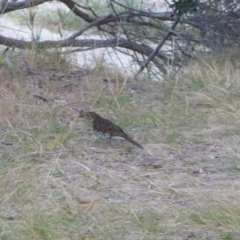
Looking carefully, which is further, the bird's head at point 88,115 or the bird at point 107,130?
the bird's head at point 88,115

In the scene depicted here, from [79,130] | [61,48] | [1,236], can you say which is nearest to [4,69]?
[61,48]

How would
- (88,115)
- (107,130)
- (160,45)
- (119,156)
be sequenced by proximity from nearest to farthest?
1. (119,156)
2. (107,130)
3. (88,115)
4. (160,45)

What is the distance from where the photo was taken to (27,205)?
4039 mm

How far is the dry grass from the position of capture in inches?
149

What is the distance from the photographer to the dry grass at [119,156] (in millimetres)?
3789

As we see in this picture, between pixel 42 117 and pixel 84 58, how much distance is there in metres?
1.64

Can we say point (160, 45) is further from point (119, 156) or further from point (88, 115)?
point (119, 156)

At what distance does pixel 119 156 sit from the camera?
4824 millimetres

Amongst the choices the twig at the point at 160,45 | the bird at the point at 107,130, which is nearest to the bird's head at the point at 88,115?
the bird at the point at 107,130

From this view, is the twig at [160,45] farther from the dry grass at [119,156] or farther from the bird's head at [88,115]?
the bird's head at [88,115]

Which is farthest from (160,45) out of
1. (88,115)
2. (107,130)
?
(107,130)

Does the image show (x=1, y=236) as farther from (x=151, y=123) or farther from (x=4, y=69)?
(x=4, y=69)

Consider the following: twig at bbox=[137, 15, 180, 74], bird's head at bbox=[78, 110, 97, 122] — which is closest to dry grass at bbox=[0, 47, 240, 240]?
bird's head at bbox=[78, 110, 97, 122]

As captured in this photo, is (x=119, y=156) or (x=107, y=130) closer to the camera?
(x=119, y=156)
